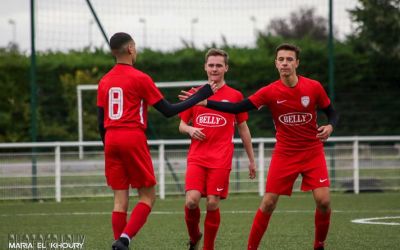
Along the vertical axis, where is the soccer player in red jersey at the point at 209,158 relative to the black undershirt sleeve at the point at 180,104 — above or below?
below

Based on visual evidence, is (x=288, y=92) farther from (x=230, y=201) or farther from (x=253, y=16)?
(x=253, y=16)

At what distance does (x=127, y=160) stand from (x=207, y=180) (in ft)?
5.33

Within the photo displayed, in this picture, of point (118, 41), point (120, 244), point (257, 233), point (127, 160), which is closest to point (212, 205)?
point (257, 233)

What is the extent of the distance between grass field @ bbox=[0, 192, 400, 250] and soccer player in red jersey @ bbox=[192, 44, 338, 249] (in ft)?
3.05

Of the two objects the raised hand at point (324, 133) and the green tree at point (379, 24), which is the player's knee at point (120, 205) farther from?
the green tree at point (379, 24)

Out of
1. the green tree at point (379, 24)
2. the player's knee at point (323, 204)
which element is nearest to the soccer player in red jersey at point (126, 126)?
the player's knee at point (323, 204)

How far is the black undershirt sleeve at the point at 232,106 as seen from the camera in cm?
898

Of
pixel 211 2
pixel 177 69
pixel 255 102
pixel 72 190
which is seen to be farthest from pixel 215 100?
pixel 177 69

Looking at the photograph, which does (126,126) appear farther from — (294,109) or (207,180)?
(294,109)

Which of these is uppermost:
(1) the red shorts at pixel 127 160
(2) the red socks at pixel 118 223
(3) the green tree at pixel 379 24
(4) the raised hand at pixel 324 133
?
(3) the green tree at pixel 379 24

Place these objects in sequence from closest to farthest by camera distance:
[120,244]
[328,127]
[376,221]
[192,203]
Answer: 1. [120,244]
2. [328,127]
3. [192,203]
4. [376,221]

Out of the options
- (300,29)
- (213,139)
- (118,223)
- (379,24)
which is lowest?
(118,223)

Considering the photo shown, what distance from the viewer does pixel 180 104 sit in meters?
8.16

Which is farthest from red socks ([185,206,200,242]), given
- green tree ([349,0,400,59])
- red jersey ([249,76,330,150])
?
green tree ([349,0,400,59])
